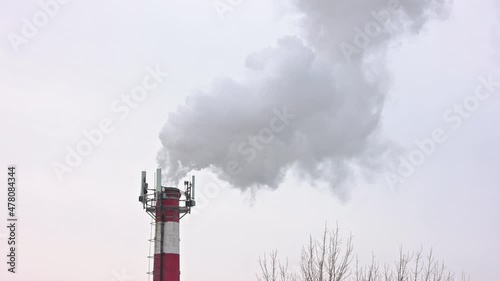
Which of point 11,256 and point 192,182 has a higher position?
point 192,182

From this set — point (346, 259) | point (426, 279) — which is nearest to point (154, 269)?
point (346, 259)

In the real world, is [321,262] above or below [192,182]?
below

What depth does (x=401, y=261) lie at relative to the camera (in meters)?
27.6

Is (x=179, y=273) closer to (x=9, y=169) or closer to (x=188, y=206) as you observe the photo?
(x=188, y=206)

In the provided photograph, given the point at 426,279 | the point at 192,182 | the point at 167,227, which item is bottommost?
the point at 426,279

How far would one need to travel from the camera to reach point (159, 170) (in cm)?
3162

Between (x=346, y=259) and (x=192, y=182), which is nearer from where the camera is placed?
(x=346, y=259)

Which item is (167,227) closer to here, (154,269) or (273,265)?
(154,269)

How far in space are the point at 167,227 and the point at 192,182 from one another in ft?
8.17

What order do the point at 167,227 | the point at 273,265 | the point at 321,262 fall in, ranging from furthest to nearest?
the point at 167,227, the point at 273,265, the point at 321,262

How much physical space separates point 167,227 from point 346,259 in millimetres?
7432

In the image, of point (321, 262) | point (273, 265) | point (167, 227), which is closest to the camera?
point (321, 262)

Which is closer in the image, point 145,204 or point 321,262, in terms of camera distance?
point 321,262

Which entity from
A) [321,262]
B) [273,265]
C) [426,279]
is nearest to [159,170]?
[273,265]
